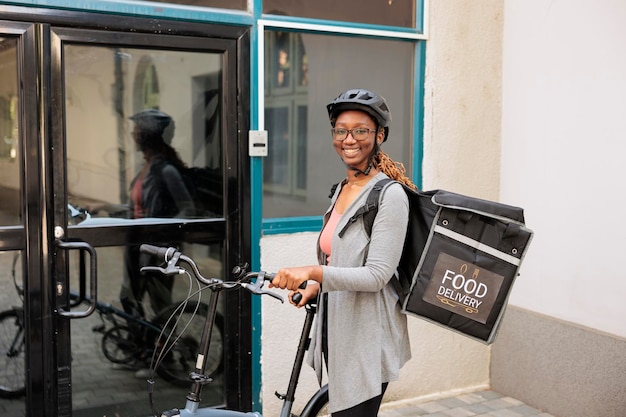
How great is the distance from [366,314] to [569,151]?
2.57 metres

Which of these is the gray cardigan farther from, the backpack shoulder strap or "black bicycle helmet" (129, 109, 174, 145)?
"black bicycle helmet" (129, 109, 174, 145)

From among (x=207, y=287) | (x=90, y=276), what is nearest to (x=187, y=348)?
(x=90, y=276)

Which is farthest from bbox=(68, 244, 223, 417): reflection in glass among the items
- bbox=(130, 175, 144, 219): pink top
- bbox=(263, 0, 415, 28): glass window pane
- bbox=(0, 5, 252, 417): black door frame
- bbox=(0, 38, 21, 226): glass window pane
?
bbox=(263, 0, 415, 28): glass window pane

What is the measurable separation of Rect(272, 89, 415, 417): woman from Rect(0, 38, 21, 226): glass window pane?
1853mm

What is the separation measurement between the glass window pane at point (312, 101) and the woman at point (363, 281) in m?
1.63

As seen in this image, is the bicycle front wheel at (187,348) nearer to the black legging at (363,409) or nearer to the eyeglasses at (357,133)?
the black legging at (363,409)

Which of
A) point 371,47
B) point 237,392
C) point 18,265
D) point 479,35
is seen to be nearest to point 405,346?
point 237,392

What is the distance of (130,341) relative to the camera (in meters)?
4.45

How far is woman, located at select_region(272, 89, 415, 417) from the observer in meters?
2.95

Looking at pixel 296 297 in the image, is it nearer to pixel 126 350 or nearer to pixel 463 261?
pixel 463 261

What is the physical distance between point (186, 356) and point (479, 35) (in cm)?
305

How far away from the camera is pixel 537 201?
5.20 meters

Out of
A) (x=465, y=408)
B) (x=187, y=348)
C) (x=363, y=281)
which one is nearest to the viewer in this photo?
(x=363, y=281)

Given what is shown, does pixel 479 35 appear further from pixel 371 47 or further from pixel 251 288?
pixel 251 288
